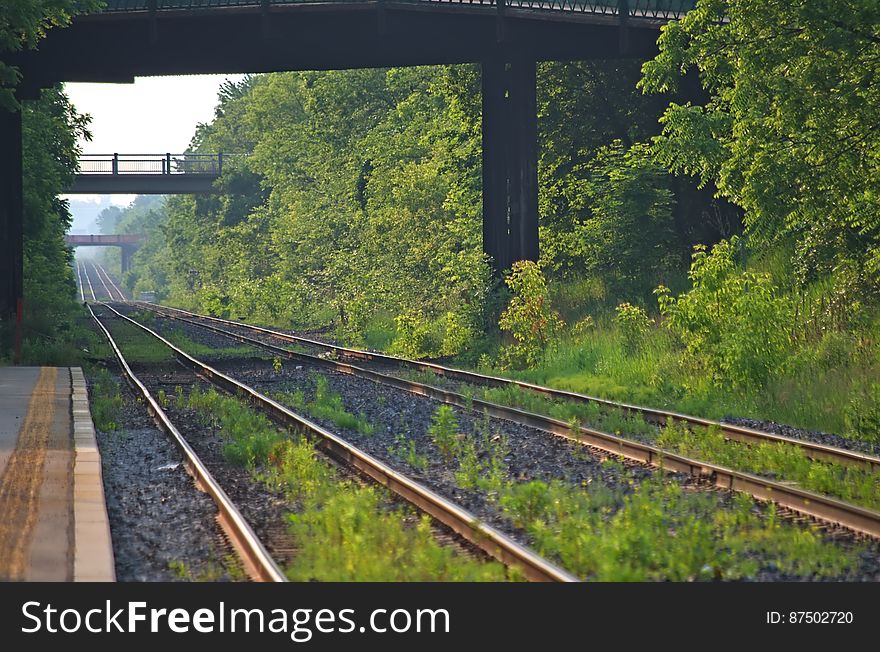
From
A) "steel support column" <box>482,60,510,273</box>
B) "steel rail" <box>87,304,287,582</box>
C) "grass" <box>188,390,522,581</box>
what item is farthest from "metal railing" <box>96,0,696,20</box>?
"grass" <box>188,390,522,581</box>

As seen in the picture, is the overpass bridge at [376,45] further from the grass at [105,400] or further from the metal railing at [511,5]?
the grass at [105,400]

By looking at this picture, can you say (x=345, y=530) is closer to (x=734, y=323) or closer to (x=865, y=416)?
(x=865, y=416)

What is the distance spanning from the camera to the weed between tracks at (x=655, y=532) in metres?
7.71

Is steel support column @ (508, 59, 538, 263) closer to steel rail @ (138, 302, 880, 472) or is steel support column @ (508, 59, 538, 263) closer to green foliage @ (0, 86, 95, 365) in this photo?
steel rail @ (138, 302, 880, 472)

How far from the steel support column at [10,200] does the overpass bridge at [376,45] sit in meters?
0.03

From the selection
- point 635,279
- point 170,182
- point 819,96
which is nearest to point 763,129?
point 819,96

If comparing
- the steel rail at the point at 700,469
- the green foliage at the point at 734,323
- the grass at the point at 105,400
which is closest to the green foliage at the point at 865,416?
the green foliage at the point at 734,323

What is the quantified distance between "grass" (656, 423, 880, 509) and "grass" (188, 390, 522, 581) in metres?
3.73

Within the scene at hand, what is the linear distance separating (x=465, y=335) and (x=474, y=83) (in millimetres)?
8720

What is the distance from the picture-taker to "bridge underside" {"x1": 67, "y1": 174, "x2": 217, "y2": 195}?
73375mm

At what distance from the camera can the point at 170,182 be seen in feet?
250

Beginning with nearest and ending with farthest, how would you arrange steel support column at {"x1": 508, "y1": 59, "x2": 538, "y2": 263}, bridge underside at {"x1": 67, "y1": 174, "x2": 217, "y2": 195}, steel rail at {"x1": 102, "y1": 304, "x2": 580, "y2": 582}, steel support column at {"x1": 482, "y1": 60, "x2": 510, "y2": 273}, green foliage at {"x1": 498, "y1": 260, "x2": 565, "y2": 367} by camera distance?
steel rail at {"x1": 102, "y1": 304, "x2": 580, "y2": 582}, green foliage at {"x1": 498, "y1": 260, "x2": 565, "y2": 367}, steel support column at {"x1": 508, "y1": 59, "x2": 538, "y2": 263}, steel support column at {"x1": 482, "y1": 60, "x2": 510, "y2": 273}, bridge underside at {"x1": 67, "y1": 174, "x2": 217, "y2": 195}
